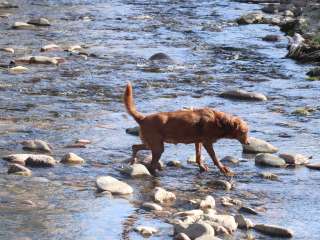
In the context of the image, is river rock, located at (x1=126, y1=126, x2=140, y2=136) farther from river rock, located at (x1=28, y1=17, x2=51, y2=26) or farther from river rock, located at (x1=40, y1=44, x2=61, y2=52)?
river rock, located at (x1=28, y1=17, x2=51, y2=26)

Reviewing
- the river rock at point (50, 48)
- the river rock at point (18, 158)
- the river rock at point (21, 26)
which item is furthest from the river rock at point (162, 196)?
the river rock at point (21, 26)

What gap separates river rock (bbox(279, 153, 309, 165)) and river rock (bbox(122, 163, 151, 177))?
181 centimetres

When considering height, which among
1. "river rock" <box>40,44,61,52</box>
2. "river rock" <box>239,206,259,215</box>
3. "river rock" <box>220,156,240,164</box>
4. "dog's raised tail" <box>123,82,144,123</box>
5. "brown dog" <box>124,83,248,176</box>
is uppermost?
"dog's raised tail" <box>123,82,144,123</box>

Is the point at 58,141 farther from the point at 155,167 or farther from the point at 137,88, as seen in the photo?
the point at 137,88

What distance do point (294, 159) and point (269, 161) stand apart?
0.32 meters

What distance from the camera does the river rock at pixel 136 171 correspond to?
9766 mm

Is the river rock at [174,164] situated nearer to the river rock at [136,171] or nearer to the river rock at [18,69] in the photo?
the river rock at [136,171]

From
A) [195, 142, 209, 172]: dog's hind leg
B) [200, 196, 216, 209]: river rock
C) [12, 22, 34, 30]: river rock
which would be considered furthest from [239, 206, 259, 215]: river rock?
[12, 22, 34, 30]: river rock

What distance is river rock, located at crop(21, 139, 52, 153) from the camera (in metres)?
10.7

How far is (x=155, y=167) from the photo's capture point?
32.8 ft

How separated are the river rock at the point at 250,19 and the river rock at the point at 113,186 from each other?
16.3 m

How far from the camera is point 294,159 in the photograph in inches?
417

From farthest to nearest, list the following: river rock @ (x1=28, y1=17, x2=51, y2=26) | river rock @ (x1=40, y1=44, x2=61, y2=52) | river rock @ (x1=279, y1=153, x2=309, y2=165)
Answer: river rock @ (x1=28, y1=17, x2=51, y2=26) < river rock @ (x1=40, y1=44, x2=61, y2=52) < river rock @ (x1=279, y1=153, x2=309, y2=165)

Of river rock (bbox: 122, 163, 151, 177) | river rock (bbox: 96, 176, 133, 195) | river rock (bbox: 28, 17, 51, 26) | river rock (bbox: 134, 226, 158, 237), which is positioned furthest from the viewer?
river rock (bbox: 28, 17, 51, 26)
